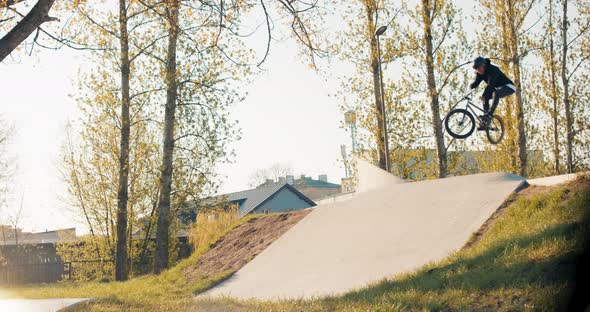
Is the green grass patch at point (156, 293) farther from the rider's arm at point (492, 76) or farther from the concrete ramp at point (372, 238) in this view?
the rider's arm at point (492, 76)

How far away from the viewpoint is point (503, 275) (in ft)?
20.9

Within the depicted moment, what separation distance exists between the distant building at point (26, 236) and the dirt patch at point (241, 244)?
18404mm

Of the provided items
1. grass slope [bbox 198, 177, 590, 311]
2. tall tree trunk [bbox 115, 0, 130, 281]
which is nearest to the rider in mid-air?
grass slope [bbox 198, 177, 590, 311]

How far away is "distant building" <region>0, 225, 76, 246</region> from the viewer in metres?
35.3

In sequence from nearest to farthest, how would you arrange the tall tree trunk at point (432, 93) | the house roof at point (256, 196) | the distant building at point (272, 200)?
1. the tall tree trunk at point (432, 93)
2. the house roof at point (256, 196)
3. the distant building at point (272, 200)

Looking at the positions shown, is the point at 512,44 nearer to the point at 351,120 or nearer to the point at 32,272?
the point at 351,120

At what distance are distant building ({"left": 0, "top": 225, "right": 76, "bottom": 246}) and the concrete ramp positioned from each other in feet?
74.7

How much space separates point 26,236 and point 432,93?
78.4 m

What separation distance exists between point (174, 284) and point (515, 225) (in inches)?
344

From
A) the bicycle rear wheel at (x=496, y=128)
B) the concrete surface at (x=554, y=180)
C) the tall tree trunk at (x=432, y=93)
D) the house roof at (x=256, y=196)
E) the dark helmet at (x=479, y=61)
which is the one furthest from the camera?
the house roof at (x=256, y=196)

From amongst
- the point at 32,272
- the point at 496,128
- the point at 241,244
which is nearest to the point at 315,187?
the point at 32,272

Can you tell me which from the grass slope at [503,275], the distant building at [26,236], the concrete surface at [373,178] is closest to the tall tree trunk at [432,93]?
the concrete surface at [373,178]

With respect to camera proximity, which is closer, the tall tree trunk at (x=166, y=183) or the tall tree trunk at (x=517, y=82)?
the tall tree trunk at (x=166, y=183)

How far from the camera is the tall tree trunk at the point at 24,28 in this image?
848 cm
